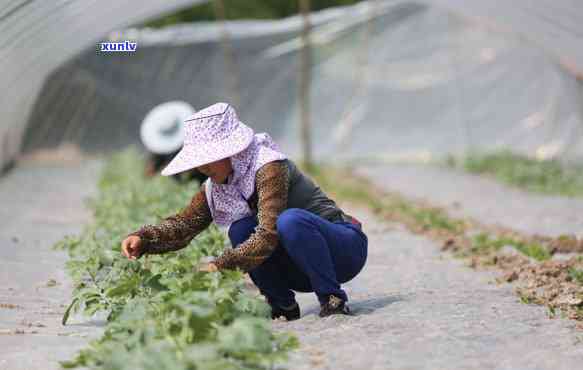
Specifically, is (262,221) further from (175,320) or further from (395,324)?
(175,320)

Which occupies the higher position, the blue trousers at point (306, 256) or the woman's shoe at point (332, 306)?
the blue trousers at point (306, 256)

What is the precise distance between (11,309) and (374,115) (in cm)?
1350

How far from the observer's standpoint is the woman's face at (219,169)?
403 cm

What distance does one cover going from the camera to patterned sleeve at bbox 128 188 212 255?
422 cm

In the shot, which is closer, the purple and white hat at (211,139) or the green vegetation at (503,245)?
the purple and white hat at (211,139)

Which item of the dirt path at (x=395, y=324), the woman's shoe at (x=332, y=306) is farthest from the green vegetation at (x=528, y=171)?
the woman's shoe at (x=332, y=306)

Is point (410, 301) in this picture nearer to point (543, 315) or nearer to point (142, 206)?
point (543, 315)

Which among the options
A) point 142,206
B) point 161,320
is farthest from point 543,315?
point 142,206

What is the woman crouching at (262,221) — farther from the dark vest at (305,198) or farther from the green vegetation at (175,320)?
the green vegetation at (175,320)

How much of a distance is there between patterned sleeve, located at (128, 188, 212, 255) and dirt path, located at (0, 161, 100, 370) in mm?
423

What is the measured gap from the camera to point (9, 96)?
12070 mm

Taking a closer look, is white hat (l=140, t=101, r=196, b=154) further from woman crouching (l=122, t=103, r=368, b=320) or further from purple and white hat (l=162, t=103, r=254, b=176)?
purple and white hat (l=162, t=103, r=254, b=176)

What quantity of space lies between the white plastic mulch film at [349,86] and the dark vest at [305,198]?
40.5 feet

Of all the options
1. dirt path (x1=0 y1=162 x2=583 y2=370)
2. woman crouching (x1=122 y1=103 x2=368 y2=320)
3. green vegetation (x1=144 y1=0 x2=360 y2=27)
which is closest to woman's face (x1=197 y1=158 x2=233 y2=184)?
woman crouching (x1=122 y1=103 x2=368 y2=320)
